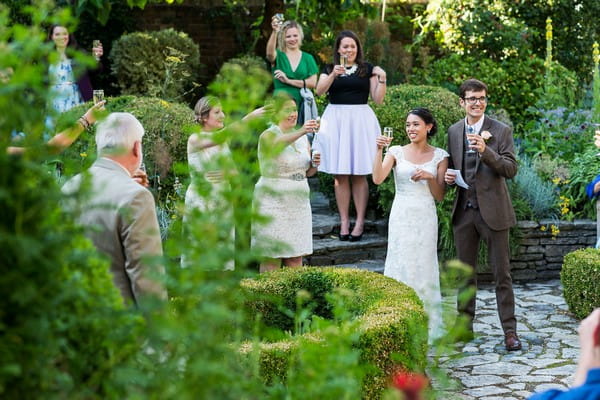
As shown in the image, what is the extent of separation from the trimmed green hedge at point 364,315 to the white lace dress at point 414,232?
0.85m

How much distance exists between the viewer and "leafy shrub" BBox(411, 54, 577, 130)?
1209 cm

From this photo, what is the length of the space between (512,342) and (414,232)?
103 cm

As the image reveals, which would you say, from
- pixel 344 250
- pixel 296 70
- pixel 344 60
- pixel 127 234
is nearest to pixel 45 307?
pixel 127 234

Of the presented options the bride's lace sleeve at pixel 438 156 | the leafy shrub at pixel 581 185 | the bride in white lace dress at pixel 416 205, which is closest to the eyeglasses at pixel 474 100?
the bride in white lace dress at pixel 416 205

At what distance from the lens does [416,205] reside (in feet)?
21.3

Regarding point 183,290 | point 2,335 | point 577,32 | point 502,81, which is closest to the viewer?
point 2,335

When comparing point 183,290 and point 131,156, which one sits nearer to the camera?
point 183,290

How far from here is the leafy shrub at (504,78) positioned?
39.7 ft

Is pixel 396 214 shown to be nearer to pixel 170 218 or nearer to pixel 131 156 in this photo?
pixel 170 218

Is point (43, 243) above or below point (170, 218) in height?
above

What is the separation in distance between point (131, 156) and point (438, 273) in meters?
3.57

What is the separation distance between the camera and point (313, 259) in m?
8.41

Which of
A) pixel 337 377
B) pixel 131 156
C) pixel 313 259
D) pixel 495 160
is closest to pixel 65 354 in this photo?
pixel 337 377

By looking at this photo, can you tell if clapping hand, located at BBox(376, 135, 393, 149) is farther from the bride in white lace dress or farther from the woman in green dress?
the woman in green dress
